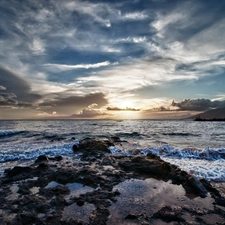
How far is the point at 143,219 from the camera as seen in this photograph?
5.21 meters

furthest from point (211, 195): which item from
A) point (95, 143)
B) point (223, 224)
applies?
point (95, 143)

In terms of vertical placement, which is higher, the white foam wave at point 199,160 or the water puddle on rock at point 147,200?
the water puddle on rock at point 147,200

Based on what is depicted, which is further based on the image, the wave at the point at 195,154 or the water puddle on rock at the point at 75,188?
the wave at the point at 195,154

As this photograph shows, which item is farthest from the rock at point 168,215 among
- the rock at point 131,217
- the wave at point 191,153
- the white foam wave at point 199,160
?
the wave at point 191,153

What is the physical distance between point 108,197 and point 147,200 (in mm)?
1362

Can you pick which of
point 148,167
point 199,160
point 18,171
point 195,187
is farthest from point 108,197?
point 199,160

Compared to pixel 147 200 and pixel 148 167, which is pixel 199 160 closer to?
pixel 148 167

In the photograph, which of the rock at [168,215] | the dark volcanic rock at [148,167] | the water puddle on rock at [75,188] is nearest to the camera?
the rock at [168,215]

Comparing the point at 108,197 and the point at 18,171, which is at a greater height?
the point at 18,171

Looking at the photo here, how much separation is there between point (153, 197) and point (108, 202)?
1647 mm

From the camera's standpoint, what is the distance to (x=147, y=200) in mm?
6426

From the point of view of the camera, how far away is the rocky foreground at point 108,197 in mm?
5286

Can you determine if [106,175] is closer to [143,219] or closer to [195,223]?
[143,219]

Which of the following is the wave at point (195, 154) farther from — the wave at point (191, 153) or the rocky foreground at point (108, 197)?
the rocky foreground at point (108, 197)
